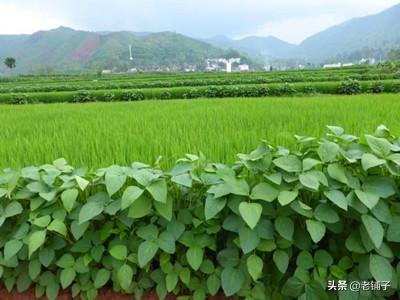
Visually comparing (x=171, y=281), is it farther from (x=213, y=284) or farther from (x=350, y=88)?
(x=350, y=88)

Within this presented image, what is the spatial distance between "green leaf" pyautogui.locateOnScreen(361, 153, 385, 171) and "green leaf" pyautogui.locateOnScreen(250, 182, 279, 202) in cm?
38

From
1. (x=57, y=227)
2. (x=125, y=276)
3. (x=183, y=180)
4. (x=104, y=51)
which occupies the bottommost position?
(x=125, y=276)

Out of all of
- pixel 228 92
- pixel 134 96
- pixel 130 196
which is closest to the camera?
pixel 130 196

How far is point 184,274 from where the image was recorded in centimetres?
151

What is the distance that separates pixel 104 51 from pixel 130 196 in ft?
443

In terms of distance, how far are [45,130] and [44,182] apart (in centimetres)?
275

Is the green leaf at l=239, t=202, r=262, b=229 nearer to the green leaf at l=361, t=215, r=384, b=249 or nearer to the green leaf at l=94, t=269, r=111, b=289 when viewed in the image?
the green leaf at l=361, t=215, r=384, b=249

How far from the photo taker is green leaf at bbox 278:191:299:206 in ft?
4.25

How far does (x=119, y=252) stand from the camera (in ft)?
4.95

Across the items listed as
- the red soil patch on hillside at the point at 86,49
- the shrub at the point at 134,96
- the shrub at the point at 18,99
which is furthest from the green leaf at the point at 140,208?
the red soil patch on hillside at the point at 86,49

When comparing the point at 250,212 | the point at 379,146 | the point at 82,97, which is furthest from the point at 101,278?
the point at 82,97

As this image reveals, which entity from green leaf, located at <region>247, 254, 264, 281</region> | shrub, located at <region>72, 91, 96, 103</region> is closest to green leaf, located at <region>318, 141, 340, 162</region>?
green leaf, located at <region>247, 254, 264, 281</region>

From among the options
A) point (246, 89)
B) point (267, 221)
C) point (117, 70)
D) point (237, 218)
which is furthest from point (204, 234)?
point (117, 70)

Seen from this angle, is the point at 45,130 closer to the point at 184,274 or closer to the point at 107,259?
the point at 107,259
